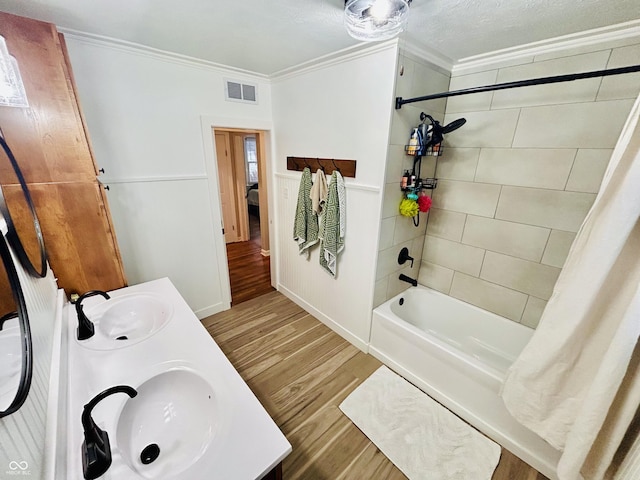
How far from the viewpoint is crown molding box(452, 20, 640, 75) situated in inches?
55.0

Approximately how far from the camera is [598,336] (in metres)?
1.03

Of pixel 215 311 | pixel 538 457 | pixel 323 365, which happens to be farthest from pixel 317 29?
pixel 538 457

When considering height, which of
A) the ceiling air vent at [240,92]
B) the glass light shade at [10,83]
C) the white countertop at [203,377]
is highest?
the ceiling air vent at [240,92]

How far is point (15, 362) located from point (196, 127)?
2084 mm

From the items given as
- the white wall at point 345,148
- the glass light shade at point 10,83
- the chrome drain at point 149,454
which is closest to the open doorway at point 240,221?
the white wall at point 345,148

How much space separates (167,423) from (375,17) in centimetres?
208

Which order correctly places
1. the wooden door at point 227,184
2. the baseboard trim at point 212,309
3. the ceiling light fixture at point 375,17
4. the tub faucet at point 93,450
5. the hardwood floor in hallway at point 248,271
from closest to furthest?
the tub faucet at point 93,450 → the ceiling light fixture at point 375,17 → the baseboard trim at point 212,309 → the hardwood floor in hallway at point 248,271 → the wooden door at point 227,184

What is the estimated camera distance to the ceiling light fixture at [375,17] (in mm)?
1171

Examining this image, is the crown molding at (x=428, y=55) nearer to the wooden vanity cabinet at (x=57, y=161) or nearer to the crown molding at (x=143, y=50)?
the crown molding at (x=143, y=50)

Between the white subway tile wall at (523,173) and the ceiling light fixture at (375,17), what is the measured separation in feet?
3.76

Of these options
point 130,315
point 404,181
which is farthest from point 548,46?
point 130,315

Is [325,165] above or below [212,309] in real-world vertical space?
above

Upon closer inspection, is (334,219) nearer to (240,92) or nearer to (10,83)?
(240,92)

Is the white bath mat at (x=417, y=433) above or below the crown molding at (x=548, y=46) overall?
below
